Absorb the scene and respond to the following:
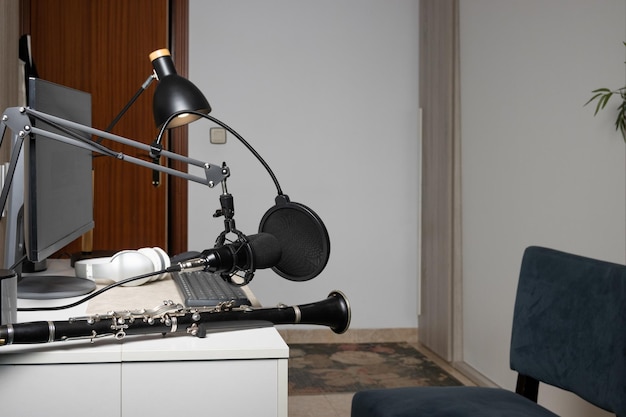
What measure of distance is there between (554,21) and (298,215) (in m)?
2.04

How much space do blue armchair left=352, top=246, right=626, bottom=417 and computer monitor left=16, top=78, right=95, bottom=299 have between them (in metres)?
0.85

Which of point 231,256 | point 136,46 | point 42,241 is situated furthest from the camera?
point 136,46

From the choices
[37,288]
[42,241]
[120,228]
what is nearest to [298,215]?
[42,241]

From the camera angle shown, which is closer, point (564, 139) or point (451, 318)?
point (564, 139)

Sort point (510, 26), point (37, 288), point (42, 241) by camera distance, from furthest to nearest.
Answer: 1. point (510, 26)
2. point (37, 288)
3. point (42, 241)

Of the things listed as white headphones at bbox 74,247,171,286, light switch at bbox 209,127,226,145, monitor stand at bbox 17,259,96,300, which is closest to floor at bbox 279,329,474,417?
light switch at bbox 209,127,226,145

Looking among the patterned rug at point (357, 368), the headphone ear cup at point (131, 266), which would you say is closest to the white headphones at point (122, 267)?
the headphone ear cup at point (131, 266)

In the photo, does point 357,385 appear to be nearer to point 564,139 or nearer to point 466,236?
point 466,236

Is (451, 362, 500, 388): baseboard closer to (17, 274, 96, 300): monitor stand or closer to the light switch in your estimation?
the light switch

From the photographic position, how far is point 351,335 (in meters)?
4.60

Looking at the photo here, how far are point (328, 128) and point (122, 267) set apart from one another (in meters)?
2.68

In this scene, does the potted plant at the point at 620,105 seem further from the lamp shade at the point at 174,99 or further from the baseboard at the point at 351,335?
the baseboard at the point at 351,335

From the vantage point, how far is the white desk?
131 centimetres

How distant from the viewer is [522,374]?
6.71 feet
